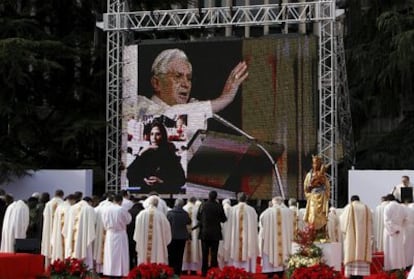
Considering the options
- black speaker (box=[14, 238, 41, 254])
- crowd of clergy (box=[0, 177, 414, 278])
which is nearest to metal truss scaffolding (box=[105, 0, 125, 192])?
crowd of clergy (box=[0, 177, 414, 278])

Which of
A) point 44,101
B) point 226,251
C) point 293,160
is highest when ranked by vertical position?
point 44,101

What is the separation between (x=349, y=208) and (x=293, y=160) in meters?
9.14

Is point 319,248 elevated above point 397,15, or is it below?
below

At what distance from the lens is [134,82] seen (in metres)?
28.9

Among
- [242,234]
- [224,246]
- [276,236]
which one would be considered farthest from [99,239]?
[276,236]

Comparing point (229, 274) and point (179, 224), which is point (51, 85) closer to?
point (179, 224)

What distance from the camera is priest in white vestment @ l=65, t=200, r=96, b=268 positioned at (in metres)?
18.3

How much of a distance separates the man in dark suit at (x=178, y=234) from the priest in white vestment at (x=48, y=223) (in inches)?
95.8

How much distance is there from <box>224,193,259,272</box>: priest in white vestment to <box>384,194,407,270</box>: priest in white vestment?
2865 mm

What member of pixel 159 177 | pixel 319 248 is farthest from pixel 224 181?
pixel 319 248

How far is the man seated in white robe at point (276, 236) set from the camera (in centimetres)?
1941

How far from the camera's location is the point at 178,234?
1875 cm

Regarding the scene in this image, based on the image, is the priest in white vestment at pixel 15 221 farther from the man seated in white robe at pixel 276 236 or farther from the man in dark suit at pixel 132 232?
the man seated in white robe at pixel 276 236

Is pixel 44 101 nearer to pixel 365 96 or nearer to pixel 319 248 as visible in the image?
pixel 365 96
